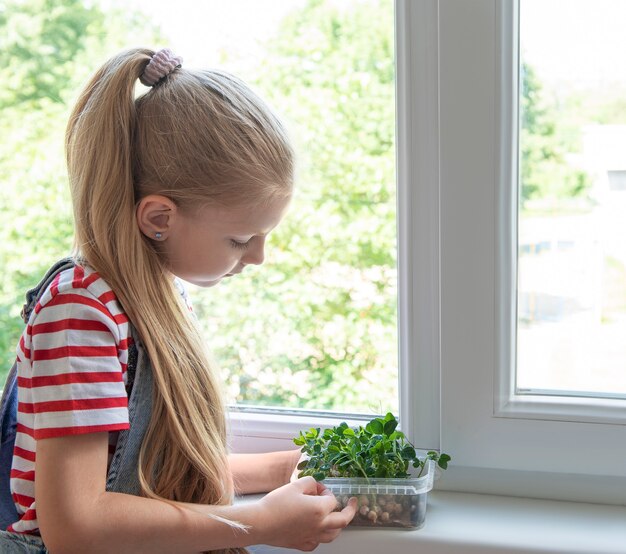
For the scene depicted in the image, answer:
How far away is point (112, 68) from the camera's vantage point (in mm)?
879

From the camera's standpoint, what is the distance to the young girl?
0.80m

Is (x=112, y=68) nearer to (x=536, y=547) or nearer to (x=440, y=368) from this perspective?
(x=440, y=368)

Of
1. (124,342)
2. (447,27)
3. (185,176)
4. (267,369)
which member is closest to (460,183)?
(447,27)

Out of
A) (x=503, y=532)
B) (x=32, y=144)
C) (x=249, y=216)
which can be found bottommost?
(x=503, y=532)

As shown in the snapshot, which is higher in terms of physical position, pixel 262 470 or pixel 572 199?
pixel 572 199

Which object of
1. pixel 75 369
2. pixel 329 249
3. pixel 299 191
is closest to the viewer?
pixel 75 369

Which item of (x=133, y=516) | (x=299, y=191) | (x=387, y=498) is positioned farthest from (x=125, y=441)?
(x=299, y=191)

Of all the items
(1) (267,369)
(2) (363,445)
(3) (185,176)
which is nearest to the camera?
(3) (185,176)

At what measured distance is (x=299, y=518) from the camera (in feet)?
2.90

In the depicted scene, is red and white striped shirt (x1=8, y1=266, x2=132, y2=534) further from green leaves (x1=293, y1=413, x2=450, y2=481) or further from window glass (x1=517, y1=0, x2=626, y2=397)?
window glass (x1=517, y1=0, x2=626, y2=397)

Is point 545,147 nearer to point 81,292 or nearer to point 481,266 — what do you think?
point 481,266

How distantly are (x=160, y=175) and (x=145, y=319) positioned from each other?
0.16 meters

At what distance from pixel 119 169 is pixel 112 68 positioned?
121 millimetres

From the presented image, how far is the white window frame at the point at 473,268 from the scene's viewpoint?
95 cm
